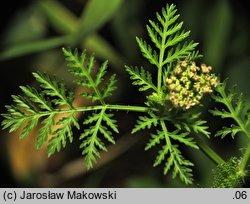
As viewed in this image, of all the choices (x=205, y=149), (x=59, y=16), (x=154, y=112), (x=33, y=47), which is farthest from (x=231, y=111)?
(x=59, y=16)

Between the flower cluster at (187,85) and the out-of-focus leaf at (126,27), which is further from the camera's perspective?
the out-of-focus leaf at (126,27)

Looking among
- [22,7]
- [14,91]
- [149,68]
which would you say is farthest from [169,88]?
[22,7]

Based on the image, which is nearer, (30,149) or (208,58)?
(208,58)

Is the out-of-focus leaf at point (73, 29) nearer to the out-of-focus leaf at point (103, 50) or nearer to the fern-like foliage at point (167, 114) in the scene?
the out-of-focus leaf at point (103, 50)

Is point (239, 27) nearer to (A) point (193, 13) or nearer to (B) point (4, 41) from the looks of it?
(A) point (193, 13)

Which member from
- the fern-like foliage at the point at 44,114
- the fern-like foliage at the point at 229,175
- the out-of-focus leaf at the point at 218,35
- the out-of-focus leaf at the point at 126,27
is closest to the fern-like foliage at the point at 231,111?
the fern-like foliage at the point at 229,175

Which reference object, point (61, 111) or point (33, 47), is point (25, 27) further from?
point (61, 111)

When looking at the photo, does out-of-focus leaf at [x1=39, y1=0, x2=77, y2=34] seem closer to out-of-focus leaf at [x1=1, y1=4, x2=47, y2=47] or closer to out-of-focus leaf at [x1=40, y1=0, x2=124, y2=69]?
out-of-focus leaf at [x1=40, y1=0, x2=124, y2=69]
